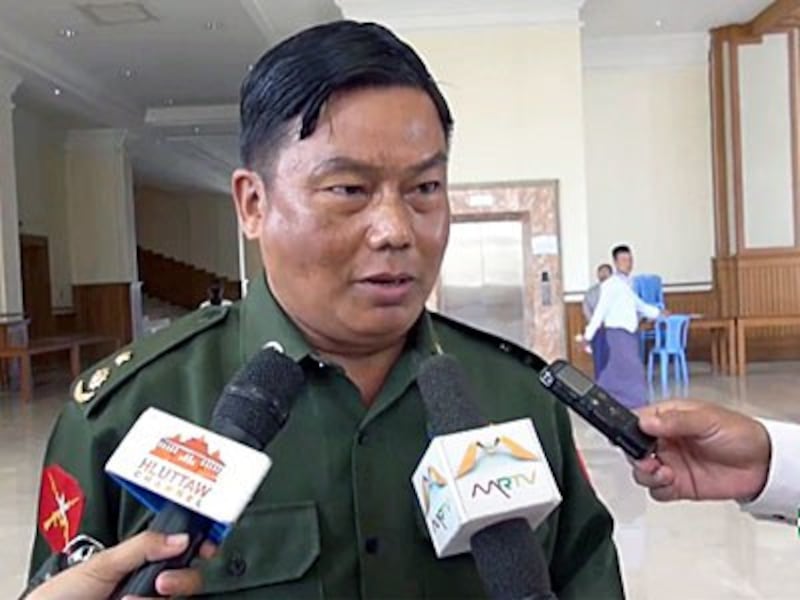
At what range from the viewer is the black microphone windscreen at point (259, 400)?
84cm

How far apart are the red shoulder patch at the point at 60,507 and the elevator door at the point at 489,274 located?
933cm

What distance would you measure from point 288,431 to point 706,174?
1193 centimetres

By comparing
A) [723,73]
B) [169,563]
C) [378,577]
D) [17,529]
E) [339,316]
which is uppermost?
[723,73]

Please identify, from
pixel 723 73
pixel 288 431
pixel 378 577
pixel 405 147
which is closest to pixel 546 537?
pixel 378 577

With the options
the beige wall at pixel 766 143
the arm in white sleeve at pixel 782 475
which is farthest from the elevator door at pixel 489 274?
the arm in white sleeve at pixel 782 475

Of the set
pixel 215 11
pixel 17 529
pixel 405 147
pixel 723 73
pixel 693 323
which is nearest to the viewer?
pixel 405 147

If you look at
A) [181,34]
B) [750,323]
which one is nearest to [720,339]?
[750,323]

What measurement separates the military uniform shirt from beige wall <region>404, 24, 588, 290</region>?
9.15m

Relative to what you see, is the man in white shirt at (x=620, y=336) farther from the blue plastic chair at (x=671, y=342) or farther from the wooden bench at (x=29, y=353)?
the wooden bench at (x=29, y=353)

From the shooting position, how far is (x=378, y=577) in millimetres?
1049

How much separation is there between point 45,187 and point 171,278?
9.87 metres

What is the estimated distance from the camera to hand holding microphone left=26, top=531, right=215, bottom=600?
73cm

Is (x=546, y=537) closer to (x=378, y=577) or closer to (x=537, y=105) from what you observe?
(x=378, y=577)

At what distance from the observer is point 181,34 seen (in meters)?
11.0
